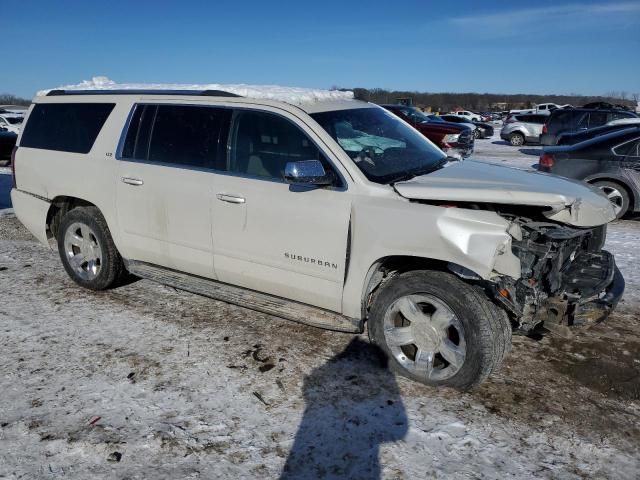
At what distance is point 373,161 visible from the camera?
385 cm

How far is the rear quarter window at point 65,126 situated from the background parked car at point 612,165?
6970 mm

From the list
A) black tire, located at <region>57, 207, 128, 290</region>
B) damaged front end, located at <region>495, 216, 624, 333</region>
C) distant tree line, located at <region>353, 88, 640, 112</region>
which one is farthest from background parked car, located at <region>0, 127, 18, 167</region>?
distant tree line, located at <region>353, 88, 640, 112</region>

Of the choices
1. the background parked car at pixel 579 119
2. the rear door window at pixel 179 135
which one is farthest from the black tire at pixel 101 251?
the background parked car at pixel 579 119

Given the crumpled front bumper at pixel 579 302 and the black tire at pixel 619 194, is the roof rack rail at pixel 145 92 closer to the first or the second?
the crumpled front bumper at pixel 579 302

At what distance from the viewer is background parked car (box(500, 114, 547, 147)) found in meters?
22.4

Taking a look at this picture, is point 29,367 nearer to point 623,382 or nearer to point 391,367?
point 391,367

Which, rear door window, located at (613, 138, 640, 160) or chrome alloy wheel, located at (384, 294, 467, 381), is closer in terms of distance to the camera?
chrome alloy wheel, located at (384, 294, 467, 381)

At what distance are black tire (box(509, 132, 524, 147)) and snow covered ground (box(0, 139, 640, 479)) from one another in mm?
19474

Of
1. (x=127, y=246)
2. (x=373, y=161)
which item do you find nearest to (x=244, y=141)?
(x=373, y=161)

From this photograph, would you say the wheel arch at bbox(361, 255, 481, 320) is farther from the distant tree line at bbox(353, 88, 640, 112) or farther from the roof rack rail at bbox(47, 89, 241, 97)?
the distant tree line at bbox(353, 88, 640, 112)

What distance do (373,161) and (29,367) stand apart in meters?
2.83

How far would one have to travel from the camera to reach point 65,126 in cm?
514

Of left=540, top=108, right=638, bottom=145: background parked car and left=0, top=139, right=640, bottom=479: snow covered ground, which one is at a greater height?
left=540, top=108, right=638, bottom=145: background parked car

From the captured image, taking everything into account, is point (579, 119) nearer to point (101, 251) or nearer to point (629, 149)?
point (629, 149)
